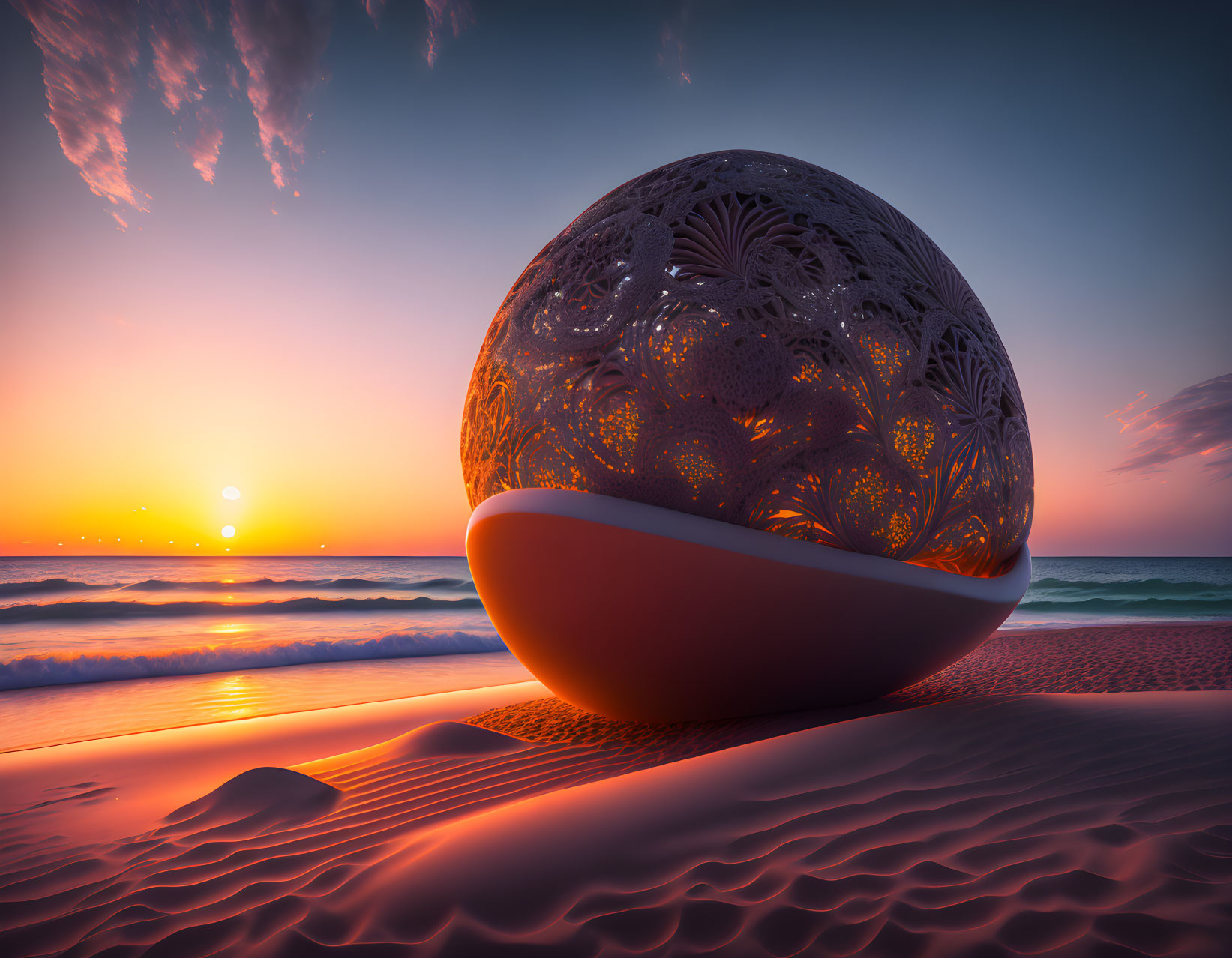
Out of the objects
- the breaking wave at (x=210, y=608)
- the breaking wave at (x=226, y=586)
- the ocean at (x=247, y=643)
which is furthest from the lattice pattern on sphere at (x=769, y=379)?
the breaking wave at (x=226, y=586)

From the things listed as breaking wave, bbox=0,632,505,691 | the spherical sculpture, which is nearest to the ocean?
breaking wave, bbox=0,632,505,691

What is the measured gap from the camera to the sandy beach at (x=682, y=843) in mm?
1759

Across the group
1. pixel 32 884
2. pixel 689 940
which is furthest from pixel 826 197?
pixel 32 884

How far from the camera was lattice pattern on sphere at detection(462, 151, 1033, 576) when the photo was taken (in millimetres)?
3326

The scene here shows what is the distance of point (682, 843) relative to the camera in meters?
2.23

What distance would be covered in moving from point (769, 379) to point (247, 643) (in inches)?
505

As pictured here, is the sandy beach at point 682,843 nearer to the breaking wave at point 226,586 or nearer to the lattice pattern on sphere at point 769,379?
the lattice pattern on sphere at point 769,379

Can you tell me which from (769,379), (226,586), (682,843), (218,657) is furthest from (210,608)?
(682,843)

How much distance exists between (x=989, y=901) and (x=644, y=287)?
3.05m

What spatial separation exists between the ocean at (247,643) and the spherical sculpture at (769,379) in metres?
4.74

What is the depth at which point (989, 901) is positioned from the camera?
1790 millimetres

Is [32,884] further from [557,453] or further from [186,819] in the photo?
[557,453]

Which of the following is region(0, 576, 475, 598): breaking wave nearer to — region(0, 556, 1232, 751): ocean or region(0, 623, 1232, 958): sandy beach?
region(0, 556, 1232, 751): ocean

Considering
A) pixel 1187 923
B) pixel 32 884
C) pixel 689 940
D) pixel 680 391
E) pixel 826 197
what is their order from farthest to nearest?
pixel 826 197 → pixel 680 391 → pixel 32 884 → pixel 689 940 → pixel 1187 923
